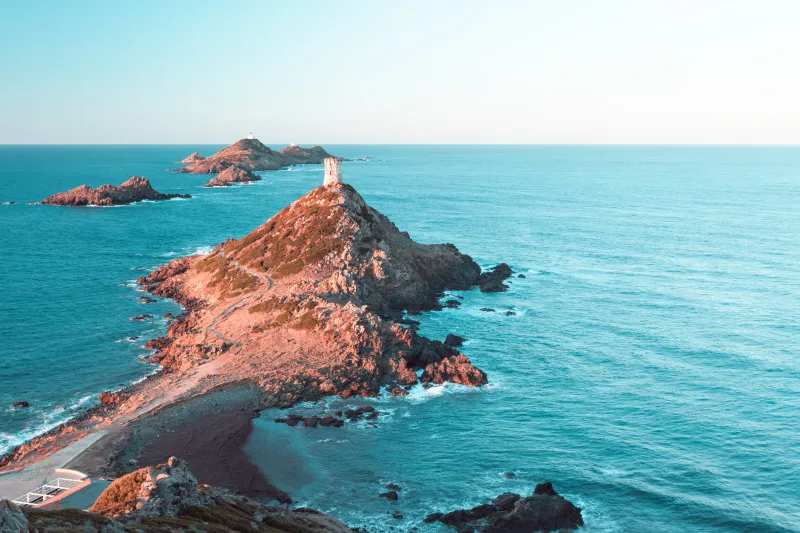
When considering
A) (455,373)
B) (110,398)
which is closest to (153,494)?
(110,398)

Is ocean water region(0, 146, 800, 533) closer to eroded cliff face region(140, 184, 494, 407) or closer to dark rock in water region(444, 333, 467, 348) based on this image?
dark rock in water region(444, 333, 467, 348)

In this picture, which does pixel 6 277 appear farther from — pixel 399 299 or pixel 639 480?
pixel 639 480

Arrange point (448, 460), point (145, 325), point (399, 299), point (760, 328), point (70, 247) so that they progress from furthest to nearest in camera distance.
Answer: point (70, 247)
point (399, 299)
point (145, 325)
point (760, 328)
point (448, 460)

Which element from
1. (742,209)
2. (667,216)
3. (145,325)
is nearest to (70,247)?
(145,325)

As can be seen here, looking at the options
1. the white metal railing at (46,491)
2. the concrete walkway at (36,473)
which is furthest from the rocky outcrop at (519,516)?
the concrete walkway at (36,473)

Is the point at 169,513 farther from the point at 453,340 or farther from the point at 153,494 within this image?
the point at 453,340
